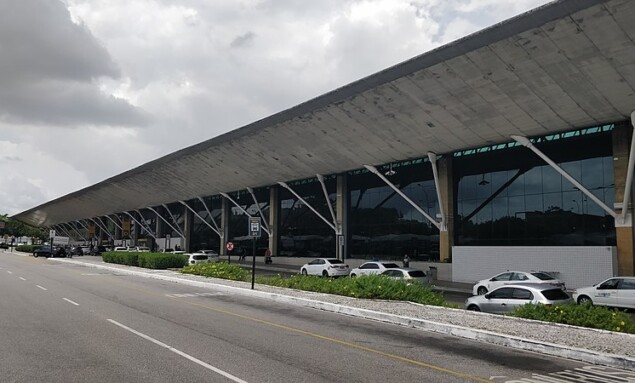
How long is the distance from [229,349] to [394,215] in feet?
100

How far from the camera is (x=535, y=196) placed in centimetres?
3034

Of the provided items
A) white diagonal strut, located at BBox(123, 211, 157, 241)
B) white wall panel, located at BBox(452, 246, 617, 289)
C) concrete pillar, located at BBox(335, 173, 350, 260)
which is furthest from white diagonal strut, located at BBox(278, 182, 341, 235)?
white diagonal strut, located at BBox(123, 211, 157, 241)

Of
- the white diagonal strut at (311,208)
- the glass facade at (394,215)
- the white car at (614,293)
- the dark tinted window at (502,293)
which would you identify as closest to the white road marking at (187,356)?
the dark tinted window at (502,293)

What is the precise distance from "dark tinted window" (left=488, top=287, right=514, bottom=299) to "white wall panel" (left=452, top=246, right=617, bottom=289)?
12.2m

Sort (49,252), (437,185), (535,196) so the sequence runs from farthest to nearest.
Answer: (49,252)
(437,185)
(535,196)

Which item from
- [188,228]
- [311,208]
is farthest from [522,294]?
[188,228]

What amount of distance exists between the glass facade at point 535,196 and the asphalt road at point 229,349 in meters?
18.9

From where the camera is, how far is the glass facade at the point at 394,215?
3625cm

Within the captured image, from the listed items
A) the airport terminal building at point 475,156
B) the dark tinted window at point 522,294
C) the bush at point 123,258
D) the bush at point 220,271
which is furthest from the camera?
the bush at point 123,258

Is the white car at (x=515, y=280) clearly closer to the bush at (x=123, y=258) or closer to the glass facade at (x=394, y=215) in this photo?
the glass facade at (x=394, y=215)

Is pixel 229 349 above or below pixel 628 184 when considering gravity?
below

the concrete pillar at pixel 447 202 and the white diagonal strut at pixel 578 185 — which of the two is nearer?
the white diagonal strut at pixel 578 185

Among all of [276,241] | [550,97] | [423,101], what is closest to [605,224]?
[550,97]

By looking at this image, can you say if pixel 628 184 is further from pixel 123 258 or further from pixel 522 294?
pixel 123 258
